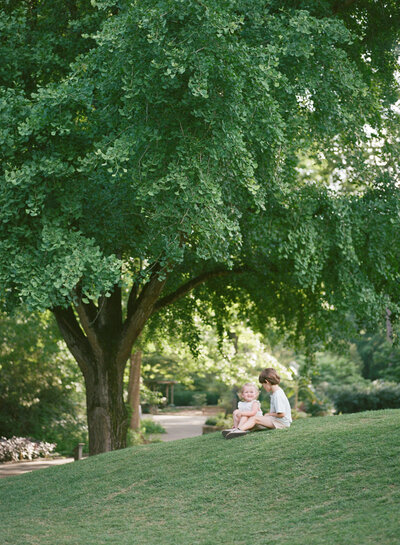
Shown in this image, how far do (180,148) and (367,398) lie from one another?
18276 mm

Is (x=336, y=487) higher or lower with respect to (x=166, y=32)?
lower

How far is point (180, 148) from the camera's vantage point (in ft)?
29.0

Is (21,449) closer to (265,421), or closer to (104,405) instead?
(104,405)

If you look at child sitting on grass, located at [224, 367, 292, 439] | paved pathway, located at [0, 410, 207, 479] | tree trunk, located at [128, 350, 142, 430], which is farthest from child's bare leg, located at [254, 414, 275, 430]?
tree trunk, located at [128, 350, 142, 430]

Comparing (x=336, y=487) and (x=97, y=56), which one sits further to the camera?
(x=97, y=56)

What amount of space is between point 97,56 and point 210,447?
5815mm

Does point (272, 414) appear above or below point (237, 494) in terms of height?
above

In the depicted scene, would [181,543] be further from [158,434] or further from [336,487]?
[158,434]

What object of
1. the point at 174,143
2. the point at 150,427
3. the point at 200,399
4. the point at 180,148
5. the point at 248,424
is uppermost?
the point at 174,143

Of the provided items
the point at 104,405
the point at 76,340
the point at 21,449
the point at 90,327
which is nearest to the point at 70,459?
the point at 21,449

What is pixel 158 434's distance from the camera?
2886 centimetres

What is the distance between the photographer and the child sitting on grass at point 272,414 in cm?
999

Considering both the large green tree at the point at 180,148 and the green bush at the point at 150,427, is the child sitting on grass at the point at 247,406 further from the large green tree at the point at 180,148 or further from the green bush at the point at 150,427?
the green bush at the point at 150,427

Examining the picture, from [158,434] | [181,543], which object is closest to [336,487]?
[181,543]
